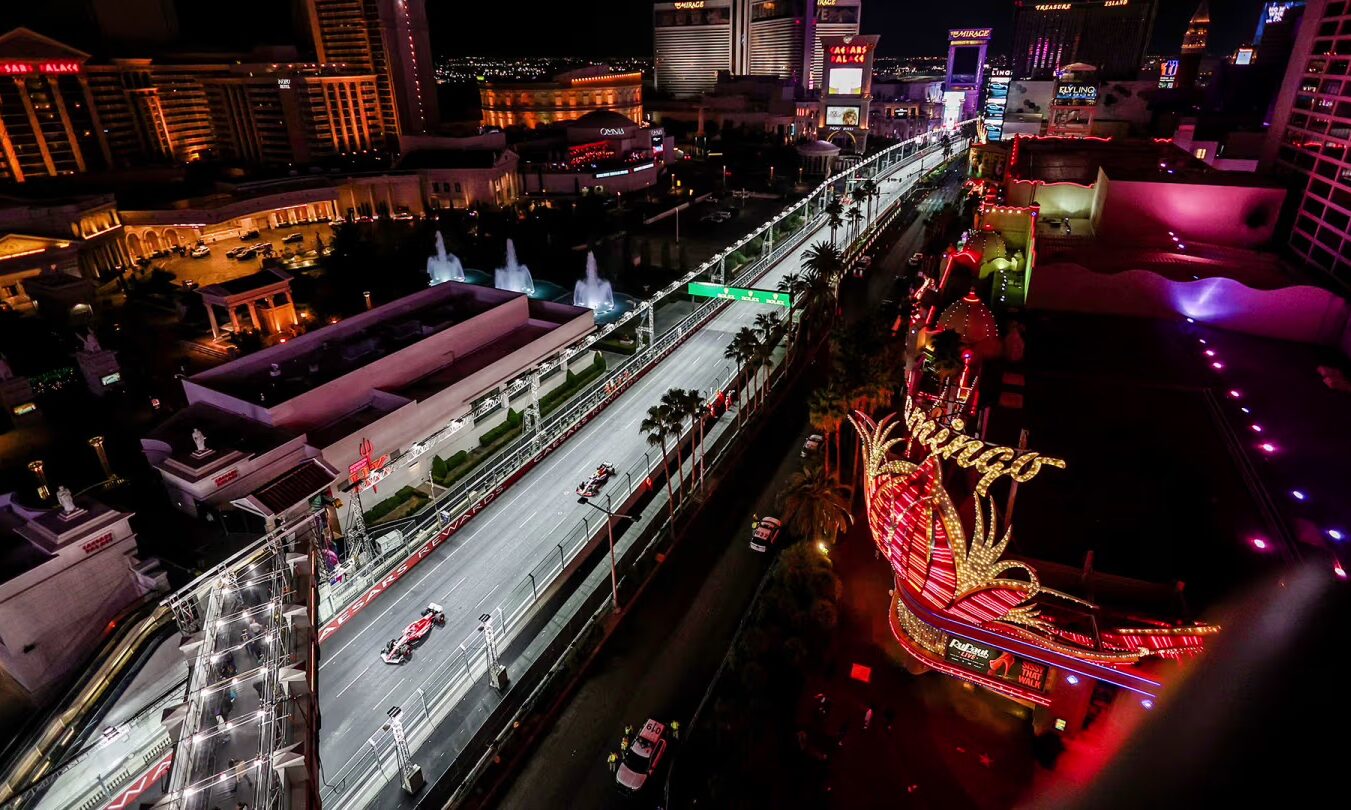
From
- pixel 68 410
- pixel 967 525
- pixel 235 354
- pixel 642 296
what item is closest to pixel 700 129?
pixel 642 296

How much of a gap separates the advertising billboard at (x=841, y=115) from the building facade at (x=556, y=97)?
151 feet

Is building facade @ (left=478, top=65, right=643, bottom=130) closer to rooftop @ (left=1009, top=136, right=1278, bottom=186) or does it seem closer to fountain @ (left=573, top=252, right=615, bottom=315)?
fountain @ (left=573, top=252, right=615, bottom=315)

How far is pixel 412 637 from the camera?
110ft

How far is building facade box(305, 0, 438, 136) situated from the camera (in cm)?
12531

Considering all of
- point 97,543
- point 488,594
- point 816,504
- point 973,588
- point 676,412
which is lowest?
point 488,594

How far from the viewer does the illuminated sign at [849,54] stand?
144 m

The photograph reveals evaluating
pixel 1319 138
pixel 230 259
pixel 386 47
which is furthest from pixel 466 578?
pixel 386 47

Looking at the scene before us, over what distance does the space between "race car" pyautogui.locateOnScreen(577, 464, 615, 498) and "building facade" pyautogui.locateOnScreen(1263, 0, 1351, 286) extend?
48244 mm

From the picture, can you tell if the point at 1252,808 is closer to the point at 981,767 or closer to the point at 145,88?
the point at 981,767

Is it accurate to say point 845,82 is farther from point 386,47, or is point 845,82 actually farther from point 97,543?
point 97,543

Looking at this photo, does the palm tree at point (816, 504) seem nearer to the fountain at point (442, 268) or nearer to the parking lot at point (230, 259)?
the fountain at point (442, 268)

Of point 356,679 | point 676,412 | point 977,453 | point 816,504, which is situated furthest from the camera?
point 676,412

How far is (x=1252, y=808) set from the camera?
21531mm

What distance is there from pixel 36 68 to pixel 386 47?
5149cm
